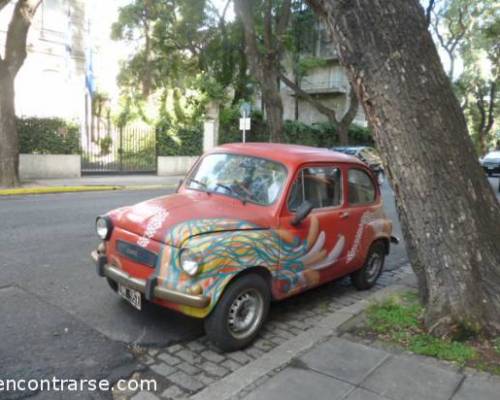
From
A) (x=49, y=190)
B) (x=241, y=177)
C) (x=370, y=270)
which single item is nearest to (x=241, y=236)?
(x=241, y=177)

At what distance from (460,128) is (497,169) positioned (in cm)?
2482

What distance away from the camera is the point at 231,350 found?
12.6ft

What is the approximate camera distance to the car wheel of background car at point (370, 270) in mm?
5637

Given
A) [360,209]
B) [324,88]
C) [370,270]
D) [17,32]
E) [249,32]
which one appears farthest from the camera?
[324,88]

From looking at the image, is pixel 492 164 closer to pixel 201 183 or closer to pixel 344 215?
pixel 344 215

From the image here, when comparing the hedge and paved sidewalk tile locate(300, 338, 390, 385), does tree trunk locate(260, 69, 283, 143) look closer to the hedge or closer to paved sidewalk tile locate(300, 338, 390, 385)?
the hedge

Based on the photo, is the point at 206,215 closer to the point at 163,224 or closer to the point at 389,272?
the point at 163,224

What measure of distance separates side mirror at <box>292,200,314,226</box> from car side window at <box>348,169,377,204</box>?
3.84 feet

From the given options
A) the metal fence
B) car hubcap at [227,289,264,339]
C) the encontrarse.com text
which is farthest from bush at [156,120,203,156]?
the encontrarse.com text

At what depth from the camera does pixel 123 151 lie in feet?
64.7

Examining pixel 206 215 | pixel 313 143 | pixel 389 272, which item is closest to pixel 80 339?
pixel 206 215

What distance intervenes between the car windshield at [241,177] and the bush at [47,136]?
1345cm

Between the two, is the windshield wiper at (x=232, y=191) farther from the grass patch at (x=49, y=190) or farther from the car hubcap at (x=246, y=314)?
the grass patch at (x=49, y=190)

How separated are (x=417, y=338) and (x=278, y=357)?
1.26 m
